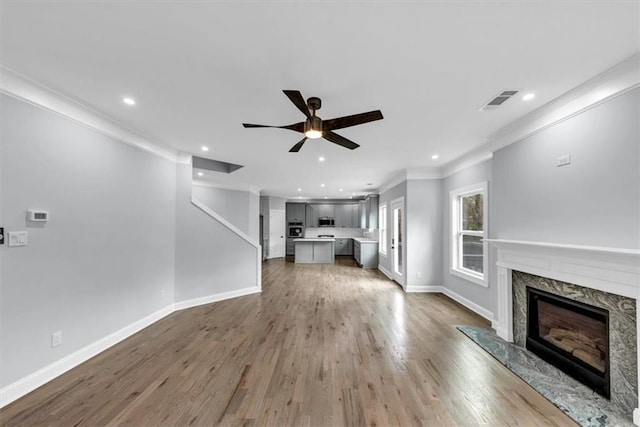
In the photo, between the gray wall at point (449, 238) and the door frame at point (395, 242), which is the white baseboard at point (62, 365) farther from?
the gray wall at point (449, 238)

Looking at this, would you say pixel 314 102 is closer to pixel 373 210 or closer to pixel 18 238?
pixel 18 238

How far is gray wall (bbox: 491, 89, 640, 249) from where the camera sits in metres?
1.98

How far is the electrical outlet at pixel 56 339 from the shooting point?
2.42 metres

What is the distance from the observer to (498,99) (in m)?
2.51

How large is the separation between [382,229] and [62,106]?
7413mm

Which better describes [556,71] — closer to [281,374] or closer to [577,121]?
[577,121]

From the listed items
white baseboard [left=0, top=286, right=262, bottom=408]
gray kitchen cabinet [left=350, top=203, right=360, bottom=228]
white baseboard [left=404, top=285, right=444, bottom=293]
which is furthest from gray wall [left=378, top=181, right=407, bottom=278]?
white baseboard [left=0, top=286, right=262, bottom=408]

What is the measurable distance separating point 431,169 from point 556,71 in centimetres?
345

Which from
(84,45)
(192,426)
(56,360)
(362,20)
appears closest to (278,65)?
(362,20)

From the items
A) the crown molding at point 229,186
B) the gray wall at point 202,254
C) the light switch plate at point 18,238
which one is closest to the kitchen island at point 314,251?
the crown molding at point 229,186

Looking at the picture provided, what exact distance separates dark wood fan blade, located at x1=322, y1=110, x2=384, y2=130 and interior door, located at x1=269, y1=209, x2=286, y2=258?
26.3 feet

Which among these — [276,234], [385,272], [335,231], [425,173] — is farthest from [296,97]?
[335,231]

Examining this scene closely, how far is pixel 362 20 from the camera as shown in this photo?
1.54 m

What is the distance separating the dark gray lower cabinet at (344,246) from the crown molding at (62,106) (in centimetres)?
839
